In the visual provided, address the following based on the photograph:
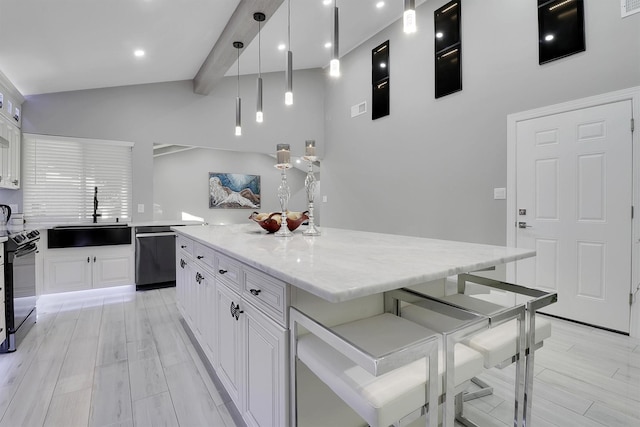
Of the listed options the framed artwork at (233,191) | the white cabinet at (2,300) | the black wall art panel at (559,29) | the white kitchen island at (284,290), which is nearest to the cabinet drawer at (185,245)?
the white kitchen island at (284,290)

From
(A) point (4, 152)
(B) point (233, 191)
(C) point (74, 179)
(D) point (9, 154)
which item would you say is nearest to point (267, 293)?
(A) point (4, 152)

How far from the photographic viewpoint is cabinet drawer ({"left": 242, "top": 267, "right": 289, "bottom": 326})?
1.08 m

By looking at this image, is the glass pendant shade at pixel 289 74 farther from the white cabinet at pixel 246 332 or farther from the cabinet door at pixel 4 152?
the cabinet door at pixel 4 152

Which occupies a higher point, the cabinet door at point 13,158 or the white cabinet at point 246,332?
the cabinet door at point 13,158

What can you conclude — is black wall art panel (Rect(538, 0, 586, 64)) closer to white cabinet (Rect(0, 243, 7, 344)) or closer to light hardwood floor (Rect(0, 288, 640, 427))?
light hardwood floor (Rect(0, 288, 640, 427))

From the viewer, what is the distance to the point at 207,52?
3.93 meters

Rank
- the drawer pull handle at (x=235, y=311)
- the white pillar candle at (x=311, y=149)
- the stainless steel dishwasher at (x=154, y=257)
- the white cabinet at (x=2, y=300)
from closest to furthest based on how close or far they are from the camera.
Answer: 1. the drawer pull handle at (x=235, y=311)
2. the white pillar candle at (x=311, y=149)
3. the white cabinet at (x=2, y=300)
4. the stainless steel dishwasher at (x=154, y=257)

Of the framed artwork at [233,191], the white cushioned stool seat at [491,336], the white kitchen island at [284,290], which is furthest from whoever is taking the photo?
the framed artwork at [233,191]

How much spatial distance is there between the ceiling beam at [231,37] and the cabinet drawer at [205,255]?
222 cm

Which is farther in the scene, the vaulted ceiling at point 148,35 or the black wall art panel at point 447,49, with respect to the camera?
the black wall art panel at point 447,49

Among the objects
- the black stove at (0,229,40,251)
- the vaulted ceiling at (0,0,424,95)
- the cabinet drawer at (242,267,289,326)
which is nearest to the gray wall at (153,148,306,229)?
the vaulted ceiling at (0,0,424,95)

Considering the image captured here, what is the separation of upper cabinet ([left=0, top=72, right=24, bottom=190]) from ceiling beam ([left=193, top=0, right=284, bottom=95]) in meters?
2.06

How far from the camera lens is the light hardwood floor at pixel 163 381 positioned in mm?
1595

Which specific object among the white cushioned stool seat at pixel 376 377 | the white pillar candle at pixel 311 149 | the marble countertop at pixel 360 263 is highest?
the white pillar candle at pixel 311 149
